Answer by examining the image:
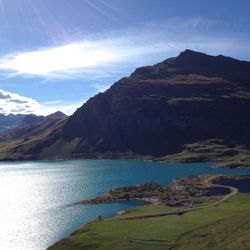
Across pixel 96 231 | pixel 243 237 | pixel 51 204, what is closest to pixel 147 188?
pixel 51 204

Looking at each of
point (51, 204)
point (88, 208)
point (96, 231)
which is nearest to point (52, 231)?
point (96, 231)

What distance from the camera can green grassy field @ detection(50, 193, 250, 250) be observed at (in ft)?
281

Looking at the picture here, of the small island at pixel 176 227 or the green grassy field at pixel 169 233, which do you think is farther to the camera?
the small island at pixel 176 227

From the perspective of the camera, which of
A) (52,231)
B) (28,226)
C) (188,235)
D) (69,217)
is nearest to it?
(188,235)

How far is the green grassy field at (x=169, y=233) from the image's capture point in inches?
3369

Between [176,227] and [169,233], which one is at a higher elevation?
[176,227]

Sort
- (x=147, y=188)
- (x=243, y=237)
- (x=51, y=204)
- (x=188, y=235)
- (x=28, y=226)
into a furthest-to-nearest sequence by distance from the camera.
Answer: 1. (x=147, y=188)
2. (x=51, y=204)
3. (x=28, y=226)
4. (x=188, y=235)
5. (x=243, y=237)

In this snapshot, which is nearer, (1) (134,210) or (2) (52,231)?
(2) (52,231)

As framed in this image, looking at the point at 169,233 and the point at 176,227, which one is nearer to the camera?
the point at 169,233

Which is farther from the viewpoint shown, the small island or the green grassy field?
the small island

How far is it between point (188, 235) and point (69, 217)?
53737 mm

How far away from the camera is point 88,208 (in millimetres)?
153250

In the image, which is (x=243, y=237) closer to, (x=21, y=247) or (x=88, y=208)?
(x=21, y=247)

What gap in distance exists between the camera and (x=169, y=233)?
95062 mm
